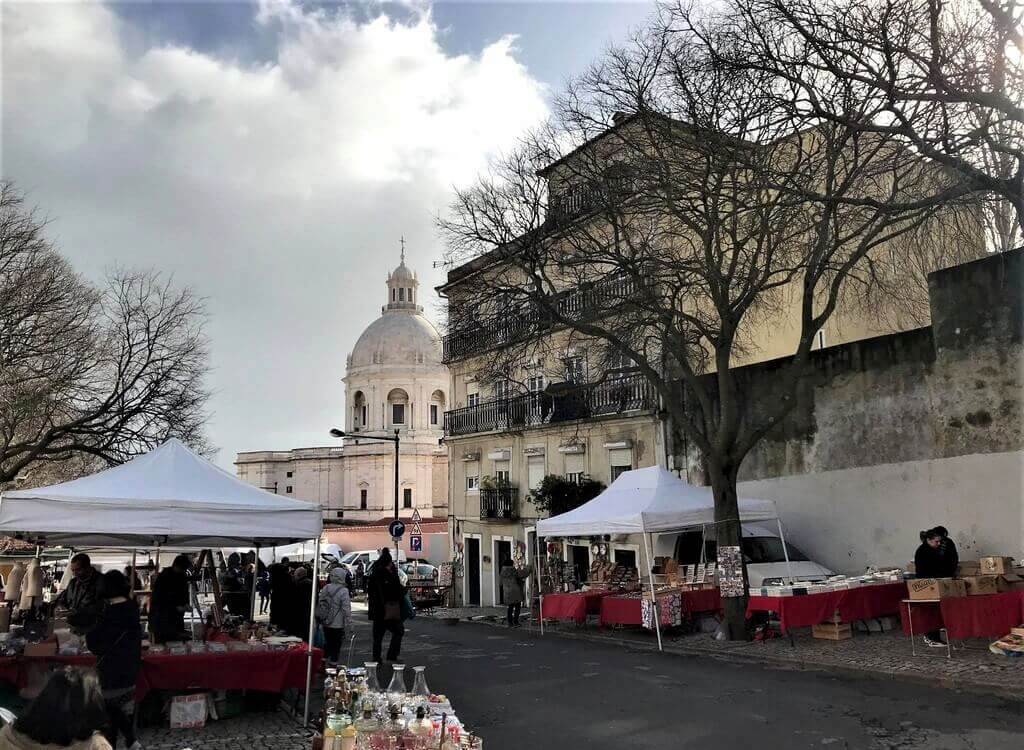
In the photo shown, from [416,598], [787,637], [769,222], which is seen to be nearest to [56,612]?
[787,637]

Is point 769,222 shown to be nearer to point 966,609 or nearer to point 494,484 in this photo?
point 966,609

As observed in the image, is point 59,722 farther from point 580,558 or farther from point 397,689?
point 580,558

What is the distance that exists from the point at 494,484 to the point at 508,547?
233 centimetres

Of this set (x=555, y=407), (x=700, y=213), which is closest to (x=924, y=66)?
(x=700, y=213)

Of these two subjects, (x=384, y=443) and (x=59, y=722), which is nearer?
(x=59, y=722)

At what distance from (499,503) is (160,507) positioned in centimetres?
2232

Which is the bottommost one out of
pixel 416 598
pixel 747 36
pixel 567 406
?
pixel 416 598

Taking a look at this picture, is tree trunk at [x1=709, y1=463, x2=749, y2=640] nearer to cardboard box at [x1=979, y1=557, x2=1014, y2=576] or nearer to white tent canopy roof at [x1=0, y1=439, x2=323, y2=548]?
cardboard box at [x1=979, y1=557, x2=1014, y2=576]

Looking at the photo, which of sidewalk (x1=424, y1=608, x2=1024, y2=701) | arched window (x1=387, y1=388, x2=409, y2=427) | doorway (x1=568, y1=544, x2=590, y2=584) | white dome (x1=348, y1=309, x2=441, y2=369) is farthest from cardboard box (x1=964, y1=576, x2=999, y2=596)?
arched window (x1=387, y1=388, x2=409, y2=427)

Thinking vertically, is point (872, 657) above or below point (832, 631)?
below

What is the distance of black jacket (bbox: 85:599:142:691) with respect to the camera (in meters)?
7.44

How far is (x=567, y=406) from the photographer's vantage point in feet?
91.9

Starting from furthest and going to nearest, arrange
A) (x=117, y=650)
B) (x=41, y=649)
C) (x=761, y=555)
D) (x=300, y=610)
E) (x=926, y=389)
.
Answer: (x=761, y=555) → (x=926, y=389) → (x=300, y=610) → (x=41, y=649) → (x=117, y=650)

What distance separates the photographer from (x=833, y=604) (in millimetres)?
14266
